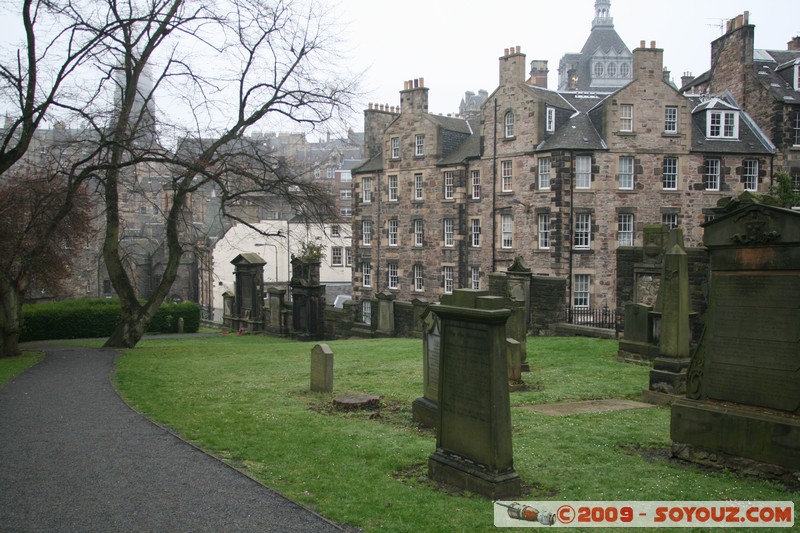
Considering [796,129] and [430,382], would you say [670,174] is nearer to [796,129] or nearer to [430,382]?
[796,129]

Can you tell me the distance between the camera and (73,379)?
51.9 feet

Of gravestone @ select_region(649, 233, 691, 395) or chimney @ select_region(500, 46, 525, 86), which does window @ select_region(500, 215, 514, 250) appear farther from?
gravestone @ select_region(649, 233, 691, 395)

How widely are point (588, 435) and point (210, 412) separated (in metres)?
6.48

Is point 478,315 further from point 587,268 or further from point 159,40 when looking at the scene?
point 587,268

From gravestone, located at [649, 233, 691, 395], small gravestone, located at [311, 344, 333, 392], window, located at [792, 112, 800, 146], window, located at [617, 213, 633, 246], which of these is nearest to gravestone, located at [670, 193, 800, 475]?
gravestone, located at [649, 233, 691, 395]

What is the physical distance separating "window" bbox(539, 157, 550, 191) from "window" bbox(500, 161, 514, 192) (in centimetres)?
207

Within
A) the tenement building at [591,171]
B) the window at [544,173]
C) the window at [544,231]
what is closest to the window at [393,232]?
the tenement building at [591,171]

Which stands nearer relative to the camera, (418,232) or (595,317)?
(595,317)

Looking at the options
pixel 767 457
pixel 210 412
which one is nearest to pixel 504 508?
pixel 767 457

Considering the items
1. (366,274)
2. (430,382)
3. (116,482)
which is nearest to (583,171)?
(366,274)

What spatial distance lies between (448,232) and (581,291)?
10306mm

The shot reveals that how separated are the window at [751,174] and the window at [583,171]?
874 centimetres

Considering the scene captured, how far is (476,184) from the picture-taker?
42000 mm

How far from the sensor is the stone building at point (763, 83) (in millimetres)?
36438
